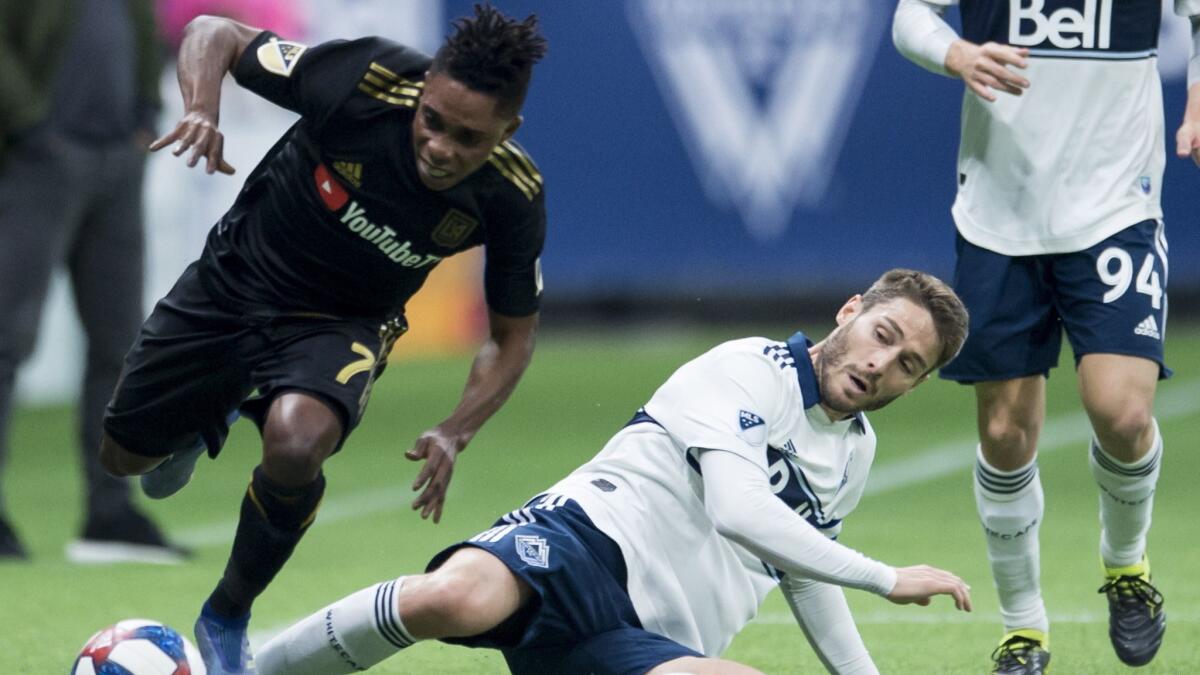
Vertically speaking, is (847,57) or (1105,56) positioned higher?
(1105,56)

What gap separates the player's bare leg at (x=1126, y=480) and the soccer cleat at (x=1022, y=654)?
210 mm

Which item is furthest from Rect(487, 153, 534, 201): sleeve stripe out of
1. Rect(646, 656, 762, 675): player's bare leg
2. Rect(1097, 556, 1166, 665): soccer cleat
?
Rect(1097, 556, 1166, 665): soccer cleat

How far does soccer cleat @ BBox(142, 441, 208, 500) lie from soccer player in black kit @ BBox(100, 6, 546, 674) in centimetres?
19

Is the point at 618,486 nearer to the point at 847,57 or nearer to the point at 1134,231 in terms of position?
the point at 1134,231

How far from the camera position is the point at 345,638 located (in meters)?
4.11

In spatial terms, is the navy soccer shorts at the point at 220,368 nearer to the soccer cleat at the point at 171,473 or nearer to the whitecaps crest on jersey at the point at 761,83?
the soccer cleat at the point at 171,473

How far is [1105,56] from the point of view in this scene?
5.21m

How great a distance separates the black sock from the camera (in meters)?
4.77

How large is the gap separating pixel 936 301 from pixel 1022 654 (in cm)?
119

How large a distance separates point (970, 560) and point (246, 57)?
3.14 metres

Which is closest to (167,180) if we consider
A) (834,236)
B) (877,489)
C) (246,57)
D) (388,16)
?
(388,16)

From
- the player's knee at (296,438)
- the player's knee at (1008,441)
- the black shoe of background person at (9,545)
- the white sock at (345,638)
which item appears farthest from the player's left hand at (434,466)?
the black shoe of background person at (9,545)

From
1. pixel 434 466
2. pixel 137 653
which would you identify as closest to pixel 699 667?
pixel 434 466

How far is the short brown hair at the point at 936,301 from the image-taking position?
4.21 meters
